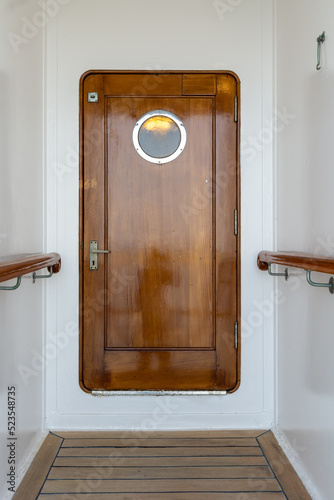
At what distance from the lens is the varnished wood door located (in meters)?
2.03

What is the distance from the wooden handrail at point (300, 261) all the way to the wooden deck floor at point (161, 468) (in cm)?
92

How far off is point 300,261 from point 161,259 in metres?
0.80

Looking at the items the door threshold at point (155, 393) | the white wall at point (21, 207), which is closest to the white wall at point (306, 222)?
the door threshold at point (155, 393)

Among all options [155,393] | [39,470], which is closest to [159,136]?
[155,393]

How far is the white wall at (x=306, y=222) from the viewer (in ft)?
4.72

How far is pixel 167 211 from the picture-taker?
2.04 m

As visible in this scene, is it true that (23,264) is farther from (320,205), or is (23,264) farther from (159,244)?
(320,205)

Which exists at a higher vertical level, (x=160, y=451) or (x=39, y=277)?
(x=39, y=277)

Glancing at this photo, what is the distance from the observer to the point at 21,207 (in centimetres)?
170

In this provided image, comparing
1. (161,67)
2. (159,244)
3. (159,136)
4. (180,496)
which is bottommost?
(180,496)

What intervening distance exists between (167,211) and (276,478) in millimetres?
1347

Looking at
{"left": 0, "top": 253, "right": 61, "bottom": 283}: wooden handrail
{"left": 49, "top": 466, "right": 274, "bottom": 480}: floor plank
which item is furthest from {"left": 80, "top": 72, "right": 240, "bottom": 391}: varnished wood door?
{"left": 49, "top": 466, "right": 274, "bottom": 480}: floor plank

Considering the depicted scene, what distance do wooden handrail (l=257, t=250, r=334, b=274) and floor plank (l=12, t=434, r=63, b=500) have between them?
1398mm

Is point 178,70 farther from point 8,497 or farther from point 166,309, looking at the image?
point 8,497
